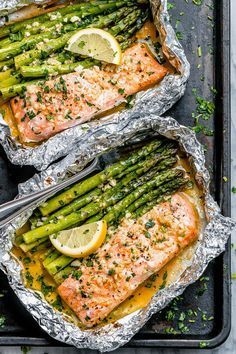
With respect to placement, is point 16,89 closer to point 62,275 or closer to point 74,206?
point 74,206

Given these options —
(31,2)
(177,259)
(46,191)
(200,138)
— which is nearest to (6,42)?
(31,2)

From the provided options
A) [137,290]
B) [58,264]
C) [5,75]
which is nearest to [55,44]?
[5,75]

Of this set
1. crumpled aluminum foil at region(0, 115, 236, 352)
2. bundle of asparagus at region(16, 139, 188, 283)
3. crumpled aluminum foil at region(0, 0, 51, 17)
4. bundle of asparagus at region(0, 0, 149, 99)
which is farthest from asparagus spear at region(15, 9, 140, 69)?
bundle of asparagus at region(16, 139, 188, 283)

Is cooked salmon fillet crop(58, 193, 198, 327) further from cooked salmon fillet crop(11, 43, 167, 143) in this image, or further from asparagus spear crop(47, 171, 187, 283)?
cooked salmon fillet crop(11, 43, 167, 143)

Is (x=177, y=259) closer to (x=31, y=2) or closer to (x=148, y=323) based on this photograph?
(x=148, y=323)

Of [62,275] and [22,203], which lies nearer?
[22,203]

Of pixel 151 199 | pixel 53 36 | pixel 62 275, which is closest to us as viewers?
pixel 62 275
